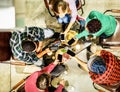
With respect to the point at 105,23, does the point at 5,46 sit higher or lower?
lower

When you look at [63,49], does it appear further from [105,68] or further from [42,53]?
[105,68]

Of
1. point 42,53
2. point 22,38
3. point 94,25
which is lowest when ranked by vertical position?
point 42,53

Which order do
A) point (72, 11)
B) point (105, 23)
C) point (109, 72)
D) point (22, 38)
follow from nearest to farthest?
point (109, 72) < point (105, 23) < point (22, 38) < point (72, 11)

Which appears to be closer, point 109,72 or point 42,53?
point 109,72

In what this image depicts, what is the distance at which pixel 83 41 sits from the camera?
8.14 ft

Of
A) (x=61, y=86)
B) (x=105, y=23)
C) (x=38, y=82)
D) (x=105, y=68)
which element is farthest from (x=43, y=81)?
(x=105, y=23)

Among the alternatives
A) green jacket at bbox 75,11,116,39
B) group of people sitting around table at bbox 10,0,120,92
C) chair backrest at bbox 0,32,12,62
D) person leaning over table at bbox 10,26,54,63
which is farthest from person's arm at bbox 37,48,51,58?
green jacket at bbox 75,11,116,39

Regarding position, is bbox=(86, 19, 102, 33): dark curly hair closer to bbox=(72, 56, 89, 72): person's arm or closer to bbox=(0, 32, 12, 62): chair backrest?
bbox=(72, 56, 89, 72): person's arm

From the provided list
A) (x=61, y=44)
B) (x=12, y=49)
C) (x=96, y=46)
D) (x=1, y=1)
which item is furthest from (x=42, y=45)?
(x=1, y=1)

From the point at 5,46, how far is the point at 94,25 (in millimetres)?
807

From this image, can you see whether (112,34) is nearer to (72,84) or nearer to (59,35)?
(59,35)

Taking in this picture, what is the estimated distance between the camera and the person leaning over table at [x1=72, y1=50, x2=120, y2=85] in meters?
1.87

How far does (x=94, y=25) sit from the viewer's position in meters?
2.14

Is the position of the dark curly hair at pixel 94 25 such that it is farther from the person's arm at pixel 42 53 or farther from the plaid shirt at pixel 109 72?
the person's arm at pixel 42 53
